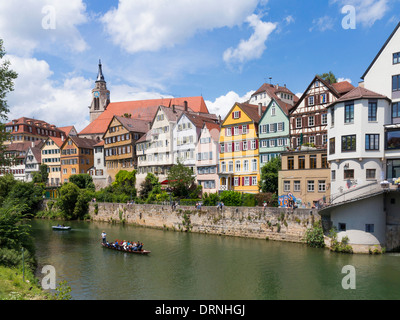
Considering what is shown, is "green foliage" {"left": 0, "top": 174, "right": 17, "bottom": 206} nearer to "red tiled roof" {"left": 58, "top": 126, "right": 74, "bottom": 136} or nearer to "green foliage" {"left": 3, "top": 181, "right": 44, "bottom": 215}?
"green foliage" {"left": 3, "top": 181, "right": 44, "bottom": 215}

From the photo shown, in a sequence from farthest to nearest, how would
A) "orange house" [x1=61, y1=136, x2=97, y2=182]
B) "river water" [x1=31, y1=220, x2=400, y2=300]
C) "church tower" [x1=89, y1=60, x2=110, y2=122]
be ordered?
"church tower" [x1=89, y1=60, x2=110, y2=122] → "orange house" [x1=61, y1=136, x2=97, y2=182] → "river water" [x1=31, y1=220, x2=400, y2=300]

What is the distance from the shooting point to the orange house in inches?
3073

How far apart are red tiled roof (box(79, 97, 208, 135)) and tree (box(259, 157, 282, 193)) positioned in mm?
42196

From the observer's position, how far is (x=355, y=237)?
29.5 metres

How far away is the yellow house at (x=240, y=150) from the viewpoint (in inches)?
1909

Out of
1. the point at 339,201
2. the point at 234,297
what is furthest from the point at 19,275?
the point at 339,201

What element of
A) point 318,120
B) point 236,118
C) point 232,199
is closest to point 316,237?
point 232,199

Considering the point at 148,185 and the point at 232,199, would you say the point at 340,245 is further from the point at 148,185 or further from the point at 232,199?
the point at 148,185

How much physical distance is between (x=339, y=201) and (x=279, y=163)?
1333 cm

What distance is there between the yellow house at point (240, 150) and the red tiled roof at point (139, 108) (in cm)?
3323

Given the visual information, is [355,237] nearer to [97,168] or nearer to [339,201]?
[339,201]

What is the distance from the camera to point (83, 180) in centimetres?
7212

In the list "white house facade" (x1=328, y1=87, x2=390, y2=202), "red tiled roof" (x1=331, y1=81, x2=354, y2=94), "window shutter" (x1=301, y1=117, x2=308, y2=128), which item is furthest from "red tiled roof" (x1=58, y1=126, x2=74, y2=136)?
"white house facade" (x1=328, y1=87, x2=390, y2=202)

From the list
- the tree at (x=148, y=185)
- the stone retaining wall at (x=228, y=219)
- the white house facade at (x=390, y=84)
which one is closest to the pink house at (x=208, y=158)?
the tree at (x=148, y=185)
